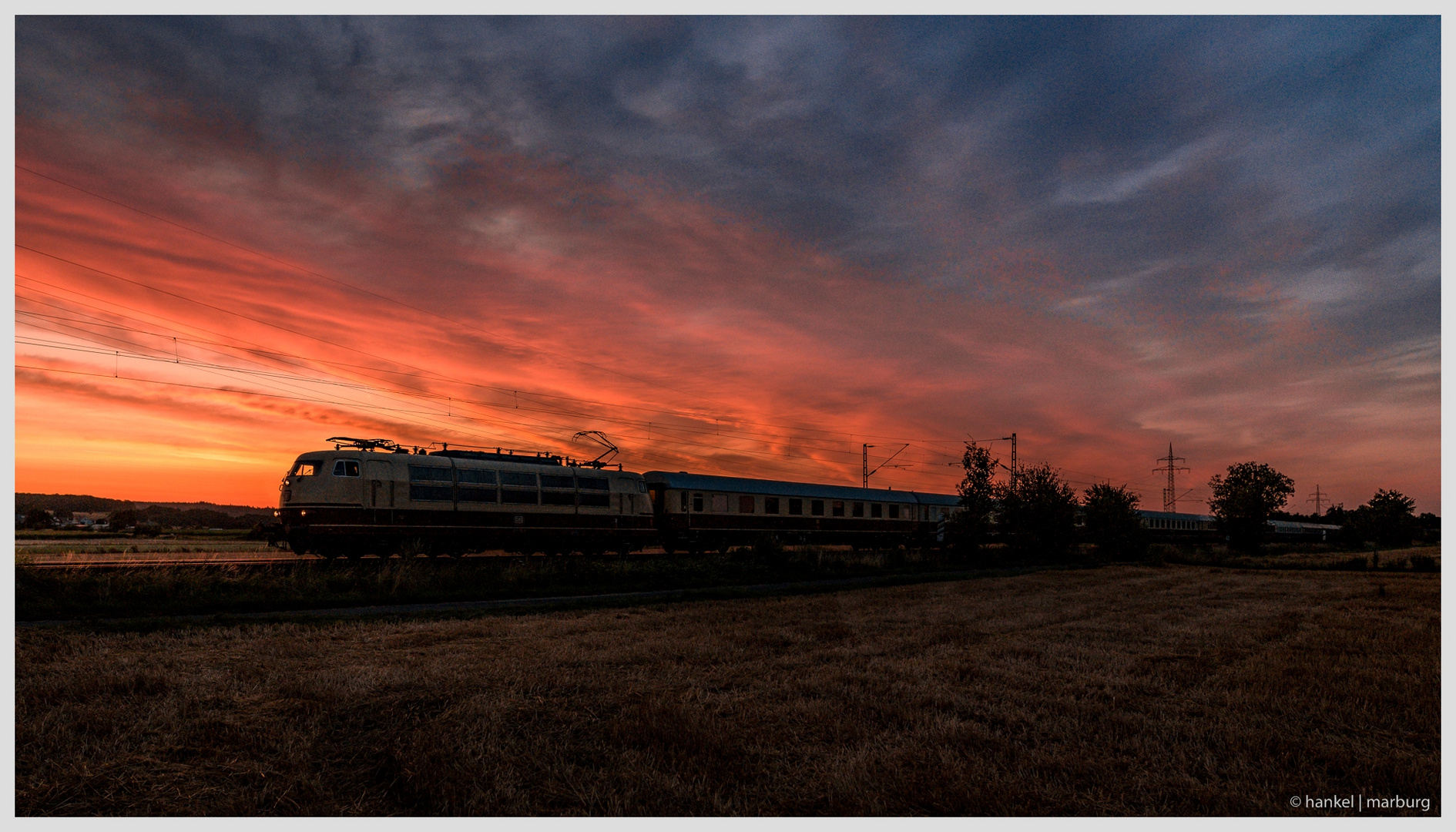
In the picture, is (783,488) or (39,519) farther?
(39,519)

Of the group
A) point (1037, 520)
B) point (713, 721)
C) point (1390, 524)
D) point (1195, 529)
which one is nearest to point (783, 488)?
point (1037, 520)

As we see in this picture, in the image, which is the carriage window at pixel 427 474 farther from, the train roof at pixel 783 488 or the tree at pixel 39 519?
the tree at pixel 39 519

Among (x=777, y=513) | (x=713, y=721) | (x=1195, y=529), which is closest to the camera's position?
(x=713, y=721)

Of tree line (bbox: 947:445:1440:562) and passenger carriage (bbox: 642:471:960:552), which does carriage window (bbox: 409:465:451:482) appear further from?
tree line (bbox: 947:445:1440:562)

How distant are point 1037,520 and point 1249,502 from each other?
42950 millimetres

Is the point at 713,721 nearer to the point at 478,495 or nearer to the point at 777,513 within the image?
the point at 478,495

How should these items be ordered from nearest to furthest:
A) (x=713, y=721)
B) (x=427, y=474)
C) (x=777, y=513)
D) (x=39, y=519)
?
(x=713, y=721) < (x=427, y=474) < (x=777, y=513) < (x=39, y=519)

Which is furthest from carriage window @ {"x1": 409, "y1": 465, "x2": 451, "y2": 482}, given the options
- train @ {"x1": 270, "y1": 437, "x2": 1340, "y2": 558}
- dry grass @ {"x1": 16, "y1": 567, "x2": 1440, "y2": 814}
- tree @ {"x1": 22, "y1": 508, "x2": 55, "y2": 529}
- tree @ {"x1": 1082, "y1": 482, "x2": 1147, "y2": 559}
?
tree @ {"x1": 22, "y1": 508, "x2": 55, "y2": 529}

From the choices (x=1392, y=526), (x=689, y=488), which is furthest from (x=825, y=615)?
(x=1392, y=526)

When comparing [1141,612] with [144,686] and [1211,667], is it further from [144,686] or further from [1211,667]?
[144,686]

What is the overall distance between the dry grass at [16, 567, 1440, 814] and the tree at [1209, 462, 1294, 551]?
225ft

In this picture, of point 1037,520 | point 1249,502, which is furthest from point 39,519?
point 1249,502

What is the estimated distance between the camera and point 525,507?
30.4 m

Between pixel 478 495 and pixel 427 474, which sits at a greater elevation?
pixel 427 474
